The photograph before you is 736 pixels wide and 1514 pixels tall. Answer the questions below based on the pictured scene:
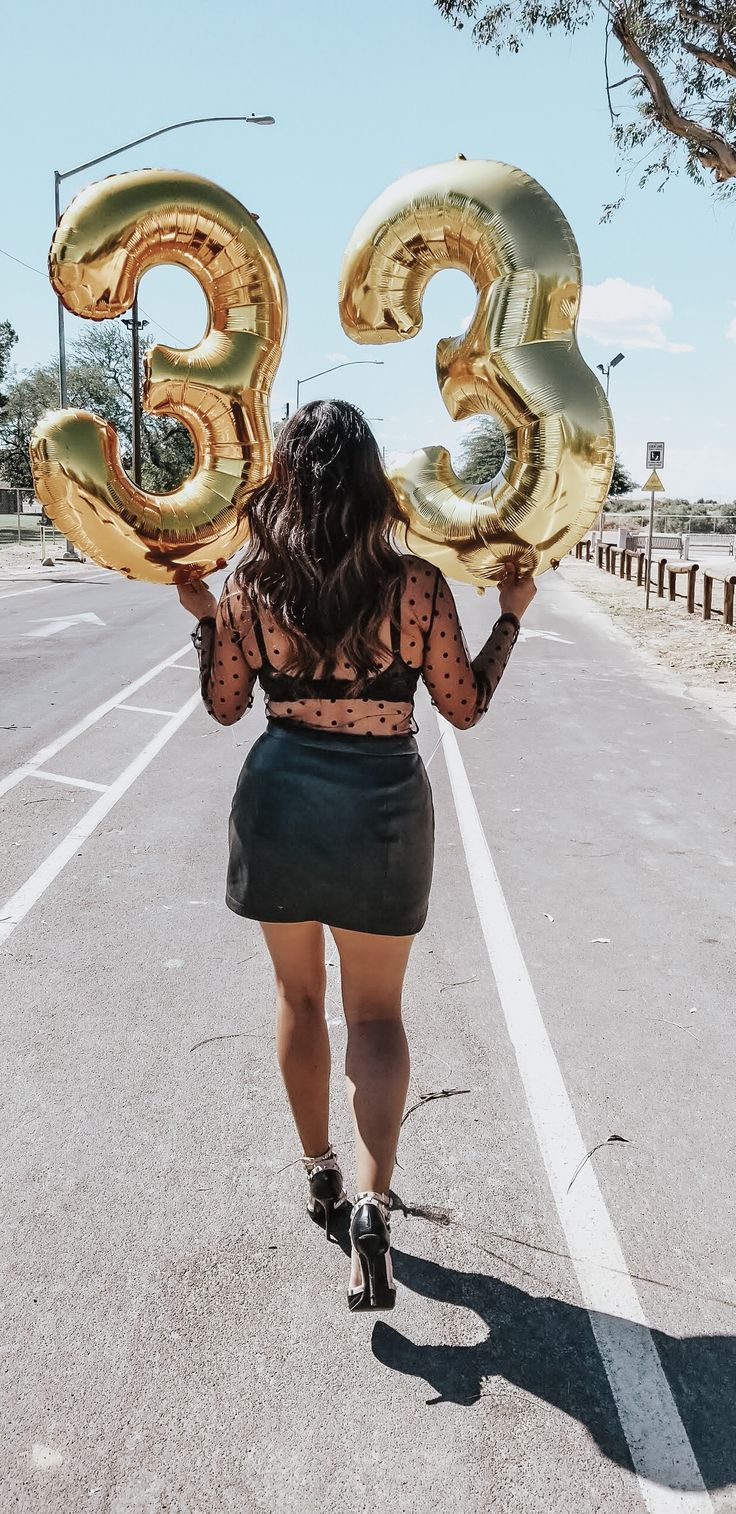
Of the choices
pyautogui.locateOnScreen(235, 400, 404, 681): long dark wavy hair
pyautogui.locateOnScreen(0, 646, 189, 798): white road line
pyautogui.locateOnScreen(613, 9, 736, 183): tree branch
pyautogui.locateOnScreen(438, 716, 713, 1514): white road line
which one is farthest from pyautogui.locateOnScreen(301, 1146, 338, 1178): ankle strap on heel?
pyautogui.locateOnScreen(613, 9, 736, 183): tree branch

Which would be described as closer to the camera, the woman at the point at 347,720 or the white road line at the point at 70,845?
the woman at the point at 347,720

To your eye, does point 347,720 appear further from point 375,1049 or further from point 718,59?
point 718,59

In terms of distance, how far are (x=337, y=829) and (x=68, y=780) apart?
16.7 feet

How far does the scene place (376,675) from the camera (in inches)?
94.3

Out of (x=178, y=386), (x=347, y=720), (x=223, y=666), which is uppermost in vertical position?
(x=178, y=386)

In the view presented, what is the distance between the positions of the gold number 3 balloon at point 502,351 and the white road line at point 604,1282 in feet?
5.12

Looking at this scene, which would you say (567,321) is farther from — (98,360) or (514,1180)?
(98,360)

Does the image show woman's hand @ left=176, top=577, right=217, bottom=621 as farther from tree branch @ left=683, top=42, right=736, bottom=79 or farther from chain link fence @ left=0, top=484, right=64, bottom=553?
chain link fence @ left=0, top=484, right=64, bottom=553

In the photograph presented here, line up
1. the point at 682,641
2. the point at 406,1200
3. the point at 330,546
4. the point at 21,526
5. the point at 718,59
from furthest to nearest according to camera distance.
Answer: the point at 21,526 < the point at 682,641 < the point at 718,59 < the point at 406,1200 < the point at 330,546

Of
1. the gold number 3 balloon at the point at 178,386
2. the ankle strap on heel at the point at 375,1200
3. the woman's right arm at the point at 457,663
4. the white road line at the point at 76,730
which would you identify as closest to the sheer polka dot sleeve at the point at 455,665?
the woman's right arm at the point at 457,663

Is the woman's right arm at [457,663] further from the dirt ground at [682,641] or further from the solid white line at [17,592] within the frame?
the solid white line at [17,592]

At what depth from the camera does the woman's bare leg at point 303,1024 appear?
259cm

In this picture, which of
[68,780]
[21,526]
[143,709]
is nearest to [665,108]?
[143,709]

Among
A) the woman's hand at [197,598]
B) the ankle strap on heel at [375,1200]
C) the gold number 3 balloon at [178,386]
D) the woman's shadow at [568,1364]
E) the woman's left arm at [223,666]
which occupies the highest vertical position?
the gold number 3 balloon at [178,386]
